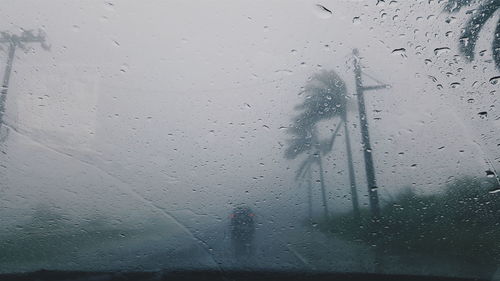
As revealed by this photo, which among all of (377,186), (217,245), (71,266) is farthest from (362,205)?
(71,266)

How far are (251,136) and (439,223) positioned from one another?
2137 mm

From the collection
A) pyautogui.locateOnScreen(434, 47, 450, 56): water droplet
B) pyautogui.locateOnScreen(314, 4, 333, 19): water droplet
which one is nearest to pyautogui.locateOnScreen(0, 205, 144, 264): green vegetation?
pyautogui.locateOnScreen(314, 4, 333, 19): water droplet

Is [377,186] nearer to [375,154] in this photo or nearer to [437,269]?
[375,154]

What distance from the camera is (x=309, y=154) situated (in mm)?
4016

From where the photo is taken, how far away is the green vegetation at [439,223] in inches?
144

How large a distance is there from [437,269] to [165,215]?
112 inches

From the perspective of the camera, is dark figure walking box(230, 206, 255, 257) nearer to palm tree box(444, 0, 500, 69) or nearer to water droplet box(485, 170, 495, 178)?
water droplet box(485, 170, 495, 178)

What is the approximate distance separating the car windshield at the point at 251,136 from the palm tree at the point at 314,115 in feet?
0.07

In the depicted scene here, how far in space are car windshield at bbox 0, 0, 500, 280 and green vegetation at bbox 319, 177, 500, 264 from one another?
0.02 metres

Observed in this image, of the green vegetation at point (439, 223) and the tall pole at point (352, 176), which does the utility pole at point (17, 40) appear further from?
the green vegetation at point (439, 223)

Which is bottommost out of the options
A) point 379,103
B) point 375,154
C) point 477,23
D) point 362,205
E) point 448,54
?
point 362,205

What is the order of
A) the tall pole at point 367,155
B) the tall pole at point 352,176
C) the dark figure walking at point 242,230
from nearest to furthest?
the dark figure walking at point 242,230 < the tall pole at point 367,155 < the tall pole at point 352,176

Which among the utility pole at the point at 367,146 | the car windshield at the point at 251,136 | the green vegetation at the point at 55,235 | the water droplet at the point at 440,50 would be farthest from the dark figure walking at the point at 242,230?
the water droplet at the point at 440,50

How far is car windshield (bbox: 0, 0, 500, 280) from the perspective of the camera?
338 centimetres
